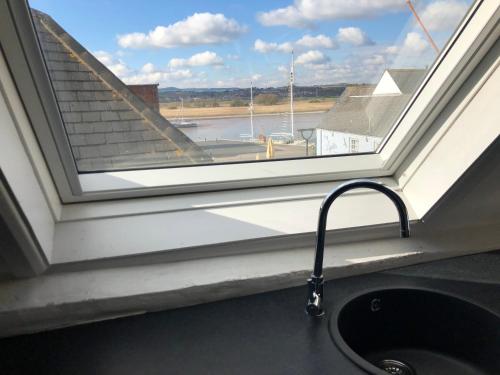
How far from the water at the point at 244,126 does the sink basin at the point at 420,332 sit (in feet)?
1.80

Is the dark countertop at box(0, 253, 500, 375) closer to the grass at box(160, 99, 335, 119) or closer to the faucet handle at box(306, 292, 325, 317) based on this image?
the faucet handle at box(306, 292, 325, 317)

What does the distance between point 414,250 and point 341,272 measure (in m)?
0.26

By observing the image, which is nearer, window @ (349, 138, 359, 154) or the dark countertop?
the dark countertop

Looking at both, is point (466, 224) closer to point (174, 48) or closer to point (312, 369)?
point (312, 369)

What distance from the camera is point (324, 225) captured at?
40.2 inches

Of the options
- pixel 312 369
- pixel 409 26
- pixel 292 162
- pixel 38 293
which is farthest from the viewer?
pixel 292 162

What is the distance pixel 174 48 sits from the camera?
1.06 metres

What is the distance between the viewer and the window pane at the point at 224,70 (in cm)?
100

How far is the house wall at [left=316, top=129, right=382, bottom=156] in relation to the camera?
1380 millimetres

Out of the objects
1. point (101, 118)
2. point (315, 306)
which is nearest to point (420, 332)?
point (315, 306)

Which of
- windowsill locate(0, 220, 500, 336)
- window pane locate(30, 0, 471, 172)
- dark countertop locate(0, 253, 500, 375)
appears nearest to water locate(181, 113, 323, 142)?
window pane locate(30, 0, 471, 172)

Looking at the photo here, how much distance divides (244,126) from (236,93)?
0.36ft

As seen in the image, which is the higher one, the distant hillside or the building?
the distant hillside

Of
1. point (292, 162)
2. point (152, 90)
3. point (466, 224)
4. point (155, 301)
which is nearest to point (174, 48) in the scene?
point (152, 90)
